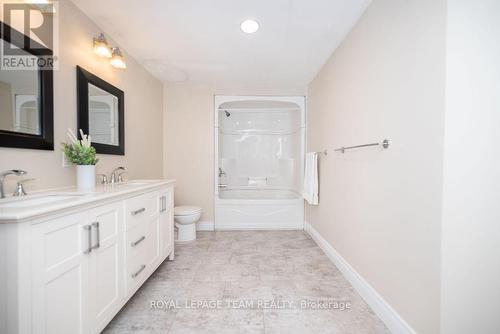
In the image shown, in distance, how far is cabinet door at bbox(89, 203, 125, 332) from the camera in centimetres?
120

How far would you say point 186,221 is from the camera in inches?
116

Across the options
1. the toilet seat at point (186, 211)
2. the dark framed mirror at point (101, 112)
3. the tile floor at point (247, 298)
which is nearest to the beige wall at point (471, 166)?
the tile floor at point (247, 298)

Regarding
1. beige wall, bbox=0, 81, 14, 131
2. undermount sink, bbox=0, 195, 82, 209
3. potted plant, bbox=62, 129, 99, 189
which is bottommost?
Answer: undermount sink, bbox=0, 195, 82, 209

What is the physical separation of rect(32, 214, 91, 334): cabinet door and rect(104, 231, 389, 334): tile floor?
49 centimetres

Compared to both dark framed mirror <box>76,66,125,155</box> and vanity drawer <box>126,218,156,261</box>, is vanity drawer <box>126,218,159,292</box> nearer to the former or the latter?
vanity drawer <box>126,218,156,261</box>

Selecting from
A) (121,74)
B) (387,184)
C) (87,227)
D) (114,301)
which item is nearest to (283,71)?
(121,74)

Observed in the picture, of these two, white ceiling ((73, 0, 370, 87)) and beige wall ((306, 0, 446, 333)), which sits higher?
white ceiling ((73, 0, 370, 87))

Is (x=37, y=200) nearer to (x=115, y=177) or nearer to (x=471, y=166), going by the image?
(x=115, y=177)

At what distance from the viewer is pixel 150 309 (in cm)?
163

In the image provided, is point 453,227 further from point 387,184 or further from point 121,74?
point 121,74

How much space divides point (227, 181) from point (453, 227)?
3559 millimetres

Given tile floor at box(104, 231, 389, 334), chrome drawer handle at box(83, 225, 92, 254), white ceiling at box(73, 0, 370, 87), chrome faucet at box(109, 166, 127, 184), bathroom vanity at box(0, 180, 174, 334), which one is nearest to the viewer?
bathroom vanity at box(0, 180, 174, 334)

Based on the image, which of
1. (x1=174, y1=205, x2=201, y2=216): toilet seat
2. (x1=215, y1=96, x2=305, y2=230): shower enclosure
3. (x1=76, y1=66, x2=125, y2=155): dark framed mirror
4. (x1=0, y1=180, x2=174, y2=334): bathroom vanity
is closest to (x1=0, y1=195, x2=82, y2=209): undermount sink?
(x1=0, y1=180, x2=174, y2=334): bathroom vanity

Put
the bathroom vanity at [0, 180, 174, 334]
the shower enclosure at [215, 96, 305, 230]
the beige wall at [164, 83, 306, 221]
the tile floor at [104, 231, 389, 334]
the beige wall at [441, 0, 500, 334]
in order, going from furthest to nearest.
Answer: the shower enclosure at [215, 96, 305, 230]
the beige wall at [164, 83, 306, 221]
the tile floor at [104, 231, 389, 334]
the beige wall at [441, 0, 500, 334]
the bathroom vanity at [0, 180, 174, 334]
